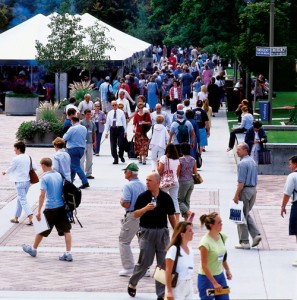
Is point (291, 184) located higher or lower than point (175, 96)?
lower

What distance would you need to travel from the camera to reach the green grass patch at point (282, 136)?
88.7 feet

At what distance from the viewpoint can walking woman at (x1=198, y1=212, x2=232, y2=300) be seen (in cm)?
1135

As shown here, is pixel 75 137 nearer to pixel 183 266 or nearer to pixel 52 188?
pixel 52 188

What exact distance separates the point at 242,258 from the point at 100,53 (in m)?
28.9

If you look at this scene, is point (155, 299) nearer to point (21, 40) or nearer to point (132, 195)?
point (132, 195)

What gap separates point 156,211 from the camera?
1326 cm

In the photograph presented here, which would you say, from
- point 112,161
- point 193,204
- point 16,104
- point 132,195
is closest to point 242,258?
point 132,195

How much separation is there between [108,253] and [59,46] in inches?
952

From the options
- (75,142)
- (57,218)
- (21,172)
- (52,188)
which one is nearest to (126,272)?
(57,218)

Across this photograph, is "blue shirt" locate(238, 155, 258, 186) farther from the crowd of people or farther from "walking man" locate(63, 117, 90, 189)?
"walking man" locate(63, 117, 90, 189)

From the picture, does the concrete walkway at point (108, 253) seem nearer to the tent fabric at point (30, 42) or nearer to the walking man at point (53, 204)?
the walking man at point (53, 204)

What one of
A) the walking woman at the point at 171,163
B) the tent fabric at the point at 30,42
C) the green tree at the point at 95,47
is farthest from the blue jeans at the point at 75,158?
the tent fabric at the point at 30,42

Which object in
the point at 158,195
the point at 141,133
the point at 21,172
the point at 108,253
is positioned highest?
the point at 158,195

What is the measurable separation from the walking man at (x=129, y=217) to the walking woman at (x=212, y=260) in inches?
104
